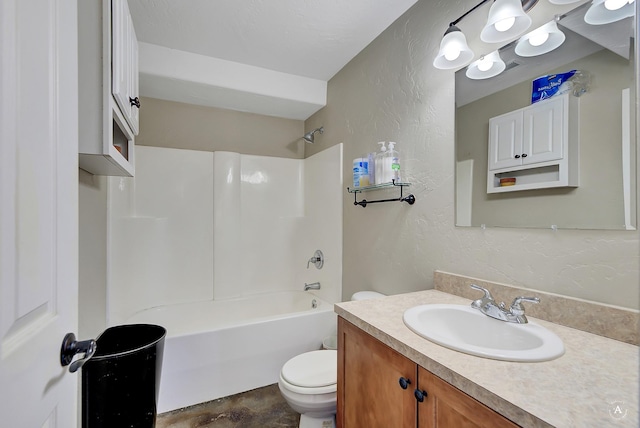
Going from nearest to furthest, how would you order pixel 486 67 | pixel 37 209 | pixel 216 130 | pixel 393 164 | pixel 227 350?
1. pixel 37 209
2. pixel 486 67
3. pixel 393 164
4. pixel 227 350
5. pixel 216 130

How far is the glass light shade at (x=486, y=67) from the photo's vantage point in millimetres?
1213

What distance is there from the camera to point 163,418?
5.83 feet

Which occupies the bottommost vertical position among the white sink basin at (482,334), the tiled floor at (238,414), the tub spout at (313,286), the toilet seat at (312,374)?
the tiled floor at (238,414)

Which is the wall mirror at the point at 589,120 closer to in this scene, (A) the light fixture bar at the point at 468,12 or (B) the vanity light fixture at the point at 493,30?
(B) the vanity light fixture at the point at 493,30

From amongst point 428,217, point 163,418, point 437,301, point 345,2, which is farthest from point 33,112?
point 163,418

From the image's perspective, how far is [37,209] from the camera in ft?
1.83

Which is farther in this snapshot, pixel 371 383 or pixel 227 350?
pixel 227 350

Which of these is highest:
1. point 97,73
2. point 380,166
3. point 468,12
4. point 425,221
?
point 468,12

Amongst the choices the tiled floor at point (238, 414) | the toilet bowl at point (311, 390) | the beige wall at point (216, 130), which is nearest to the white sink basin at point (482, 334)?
the toilet bowl at point (311, 390)

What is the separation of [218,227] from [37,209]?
2.19 metres

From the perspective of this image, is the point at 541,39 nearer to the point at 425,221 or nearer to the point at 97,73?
the point at 425,221

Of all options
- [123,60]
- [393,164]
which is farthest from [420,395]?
[123,60]

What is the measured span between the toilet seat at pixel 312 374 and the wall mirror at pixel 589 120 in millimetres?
1068

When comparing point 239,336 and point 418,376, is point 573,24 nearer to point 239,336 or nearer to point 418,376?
point 418,376
